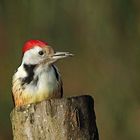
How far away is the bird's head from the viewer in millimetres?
4355

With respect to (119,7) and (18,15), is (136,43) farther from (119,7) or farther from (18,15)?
(18,15)

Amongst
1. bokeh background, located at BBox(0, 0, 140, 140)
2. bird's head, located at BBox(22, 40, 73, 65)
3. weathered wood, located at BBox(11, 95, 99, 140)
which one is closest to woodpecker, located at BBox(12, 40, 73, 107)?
bird's head, located at BBox(22, 40, 73, 65)

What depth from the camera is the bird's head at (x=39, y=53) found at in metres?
4.36

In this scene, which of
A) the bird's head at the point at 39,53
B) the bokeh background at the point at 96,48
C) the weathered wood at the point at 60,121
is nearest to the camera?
the weathered wood at the point at 60,121

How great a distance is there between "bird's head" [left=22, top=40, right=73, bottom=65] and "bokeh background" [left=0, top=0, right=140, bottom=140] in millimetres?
2925

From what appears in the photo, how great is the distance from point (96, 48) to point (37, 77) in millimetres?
3576

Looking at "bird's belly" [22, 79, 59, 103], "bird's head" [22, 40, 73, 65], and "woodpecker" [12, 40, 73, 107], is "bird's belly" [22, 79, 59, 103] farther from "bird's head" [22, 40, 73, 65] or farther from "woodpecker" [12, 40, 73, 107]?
"bird's head" [22, 40, 73, 65]

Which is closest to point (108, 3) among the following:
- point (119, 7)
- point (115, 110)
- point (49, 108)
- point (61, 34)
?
point (119, 7)

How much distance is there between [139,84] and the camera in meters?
7.83

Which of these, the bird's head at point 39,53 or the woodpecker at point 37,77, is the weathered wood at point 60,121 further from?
the bird's head at point 39,53

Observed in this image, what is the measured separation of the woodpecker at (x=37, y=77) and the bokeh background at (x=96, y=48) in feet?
9.62

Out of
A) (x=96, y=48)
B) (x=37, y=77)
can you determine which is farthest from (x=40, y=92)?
(x=96, y=48)

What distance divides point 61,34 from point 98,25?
18.8 inches

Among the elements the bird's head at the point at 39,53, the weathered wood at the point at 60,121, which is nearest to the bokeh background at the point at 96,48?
the bird's head at the point at 39,53
